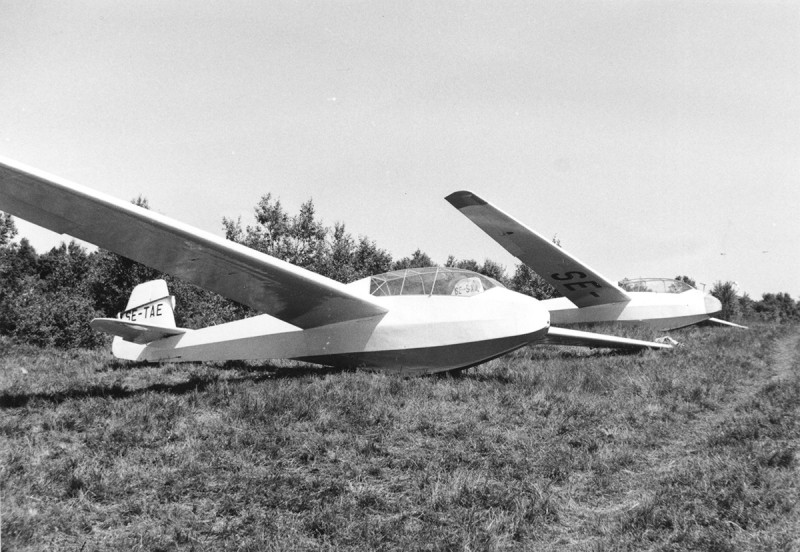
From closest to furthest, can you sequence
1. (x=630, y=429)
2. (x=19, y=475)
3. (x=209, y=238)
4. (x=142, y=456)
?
(x=19, y=475)
(x=142, y=456)
(x=630, y=429)
(x=209, y=238)

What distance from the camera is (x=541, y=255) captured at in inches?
470

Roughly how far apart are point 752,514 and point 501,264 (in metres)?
37.9

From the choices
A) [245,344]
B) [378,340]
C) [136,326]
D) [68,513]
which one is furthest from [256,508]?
[136,326]

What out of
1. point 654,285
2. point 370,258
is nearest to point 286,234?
point 370,258

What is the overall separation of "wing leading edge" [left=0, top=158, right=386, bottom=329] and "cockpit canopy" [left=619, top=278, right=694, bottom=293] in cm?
1209

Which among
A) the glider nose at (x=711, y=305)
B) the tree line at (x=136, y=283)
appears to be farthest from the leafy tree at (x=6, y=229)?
the glider nose at (x=711, y=305)

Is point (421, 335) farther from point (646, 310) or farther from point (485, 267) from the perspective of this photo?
point (485, 267)

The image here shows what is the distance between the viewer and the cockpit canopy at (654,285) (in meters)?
15.7

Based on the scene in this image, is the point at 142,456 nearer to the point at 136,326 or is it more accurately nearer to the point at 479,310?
the point at 479,310

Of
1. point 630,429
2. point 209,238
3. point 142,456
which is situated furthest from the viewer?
point 209,238

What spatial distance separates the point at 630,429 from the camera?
15.0 feet

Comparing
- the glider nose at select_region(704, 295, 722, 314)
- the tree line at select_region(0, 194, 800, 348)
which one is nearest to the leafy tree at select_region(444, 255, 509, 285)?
the tree line at select_region(0, 194, 800, 348)

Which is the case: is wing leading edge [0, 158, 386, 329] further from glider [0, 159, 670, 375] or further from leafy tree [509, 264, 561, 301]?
leafy tree [509, 264, 561, 301]

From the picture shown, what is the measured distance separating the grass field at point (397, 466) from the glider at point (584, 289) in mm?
5338
